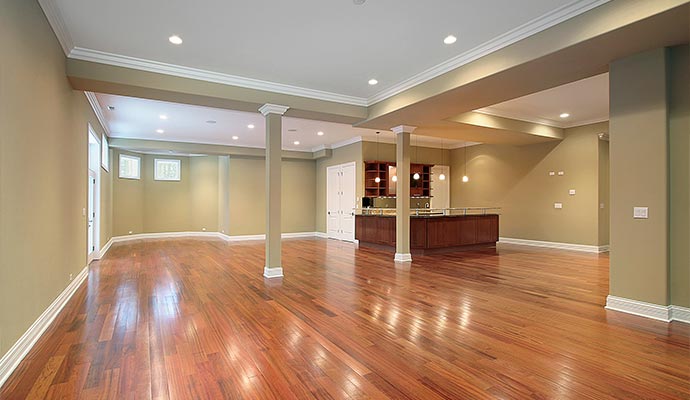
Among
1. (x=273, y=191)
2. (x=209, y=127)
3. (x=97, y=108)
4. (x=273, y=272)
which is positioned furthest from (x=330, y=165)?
(x=97, y=108)

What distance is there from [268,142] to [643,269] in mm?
5146

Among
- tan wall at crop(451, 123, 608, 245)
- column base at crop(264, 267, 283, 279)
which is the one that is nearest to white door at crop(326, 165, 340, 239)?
tan wall at crop(451, 123, 608, 245)

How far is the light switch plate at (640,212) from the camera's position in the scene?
139 inches

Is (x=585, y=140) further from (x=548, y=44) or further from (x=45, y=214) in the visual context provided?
(x=45, y=214)

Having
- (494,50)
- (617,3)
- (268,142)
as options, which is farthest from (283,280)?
(617,3)

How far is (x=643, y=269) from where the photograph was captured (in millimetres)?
3555

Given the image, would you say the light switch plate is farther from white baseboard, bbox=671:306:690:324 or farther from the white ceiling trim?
the white ceiling trim

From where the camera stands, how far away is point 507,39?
385 centimetres

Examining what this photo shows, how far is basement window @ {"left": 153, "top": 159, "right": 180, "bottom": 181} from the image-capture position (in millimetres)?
11594

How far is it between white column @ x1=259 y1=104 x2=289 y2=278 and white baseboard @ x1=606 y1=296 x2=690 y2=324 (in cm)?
442

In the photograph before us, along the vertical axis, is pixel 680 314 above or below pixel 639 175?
below

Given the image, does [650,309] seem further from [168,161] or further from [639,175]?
[168,161]

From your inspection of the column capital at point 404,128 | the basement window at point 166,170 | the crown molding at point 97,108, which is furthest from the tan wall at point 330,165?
the crown molding at point 97,108

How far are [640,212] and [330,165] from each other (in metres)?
8.62
